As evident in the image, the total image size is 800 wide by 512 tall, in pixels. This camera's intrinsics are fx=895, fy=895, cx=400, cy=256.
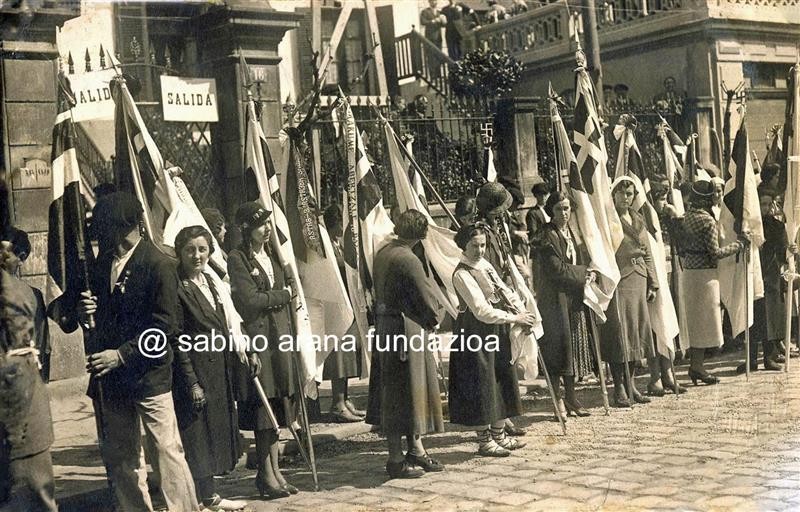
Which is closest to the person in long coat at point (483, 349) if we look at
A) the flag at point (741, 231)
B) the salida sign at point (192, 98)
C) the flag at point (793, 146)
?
the salida sign at point (192, 98)

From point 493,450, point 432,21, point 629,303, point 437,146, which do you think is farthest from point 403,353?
point 432,21

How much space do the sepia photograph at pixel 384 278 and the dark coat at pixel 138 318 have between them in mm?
15

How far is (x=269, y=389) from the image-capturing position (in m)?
5.83

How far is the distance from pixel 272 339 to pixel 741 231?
16.6ft

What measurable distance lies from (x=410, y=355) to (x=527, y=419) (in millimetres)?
2018

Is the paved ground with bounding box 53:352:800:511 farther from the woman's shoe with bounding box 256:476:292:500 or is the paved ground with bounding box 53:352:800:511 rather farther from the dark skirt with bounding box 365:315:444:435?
the dark skirt with bounding box 365:315:444:435

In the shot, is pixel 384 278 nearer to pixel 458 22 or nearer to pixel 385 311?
pixel 385 311

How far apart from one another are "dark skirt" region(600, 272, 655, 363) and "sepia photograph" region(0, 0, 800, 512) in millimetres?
24

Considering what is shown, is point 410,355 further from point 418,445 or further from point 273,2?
point 273,2

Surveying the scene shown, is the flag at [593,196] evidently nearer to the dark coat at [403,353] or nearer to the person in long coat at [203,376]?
the dark coat at [403,353]

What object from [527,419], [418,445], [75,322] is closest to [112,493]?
[75,322]

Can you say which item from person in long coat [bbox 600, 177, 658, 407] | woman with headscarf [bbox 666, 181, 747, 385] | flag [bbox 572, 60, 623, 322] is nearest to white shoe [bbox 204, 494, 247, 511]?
flag [bbox 572, 60, 623, 322]

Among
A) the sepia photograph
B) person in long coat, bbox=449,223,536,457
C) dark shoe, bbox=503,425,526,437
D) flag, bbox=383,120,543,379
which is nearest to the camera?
the sepia photograph

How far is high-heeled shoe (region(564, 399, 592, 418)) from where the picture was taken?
24.7 ft
